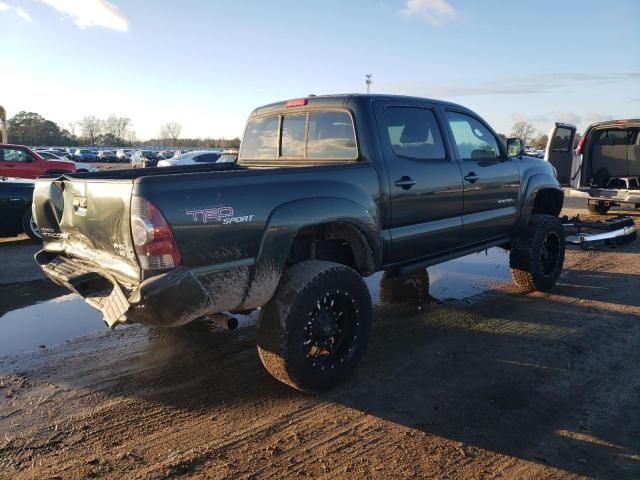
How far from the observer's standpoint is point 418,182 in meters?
4.45

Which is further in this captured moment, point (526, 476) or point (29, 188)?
point (29, 188)

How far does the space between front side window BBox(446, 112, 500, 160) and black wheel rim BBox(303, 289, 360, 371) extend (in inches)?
88.0

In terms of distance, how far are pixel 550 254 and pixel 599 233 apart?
2.28 metres

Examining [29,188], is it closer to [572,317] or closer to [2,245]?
[2,245]

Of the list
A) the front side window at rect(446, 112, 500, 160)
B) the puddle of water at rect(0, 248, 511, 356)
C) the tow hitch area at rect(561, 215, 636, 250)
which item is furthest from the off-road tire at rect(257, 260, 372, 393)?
the tow hitch area at rect(561, 215, 636, 250)

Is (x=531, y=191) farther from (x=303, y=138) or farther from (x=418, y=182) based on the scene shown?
(x=303, y=138)

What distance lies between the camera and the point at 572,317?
5207mm

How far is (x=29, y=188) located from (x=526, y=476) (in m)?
9.27

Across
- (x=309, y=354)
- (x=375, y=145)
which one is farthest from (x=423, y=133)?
(x=309, y=354)

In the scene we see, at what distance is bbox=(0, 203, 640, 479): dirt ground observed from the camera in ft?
9.16

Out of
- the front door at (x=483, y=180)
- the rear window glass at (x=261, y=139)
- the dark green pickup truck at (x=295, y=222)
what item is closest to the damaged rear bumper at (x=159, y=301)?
the dark green pickup truck at (x=295, y=222)

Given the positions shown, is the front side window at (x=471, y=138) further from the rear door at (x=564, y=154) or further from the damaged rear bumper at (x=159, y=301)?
the rear door at (x=564, y=154)

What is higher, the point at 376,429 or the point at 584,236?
→ the point at 584,236

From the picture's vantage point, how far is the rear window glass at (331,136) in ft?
14.0
